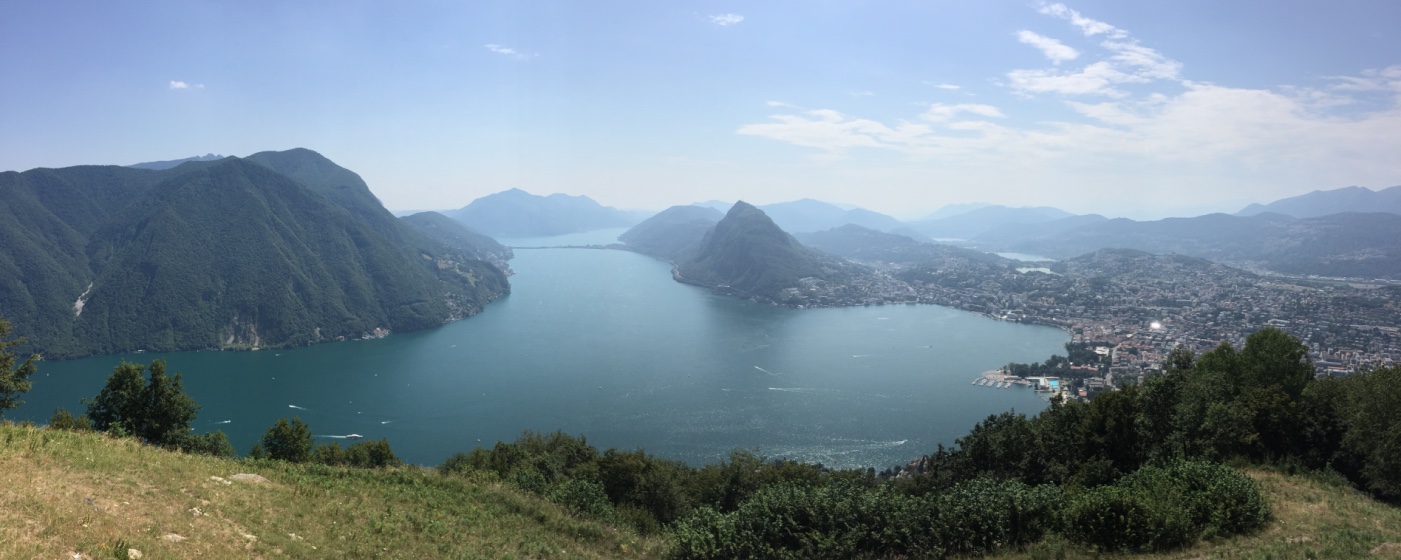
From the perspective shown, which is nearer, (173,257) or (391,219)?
(173,257)

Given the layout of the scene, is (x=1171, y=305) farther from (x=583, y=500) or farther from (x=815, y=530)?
(x=583, y=500)

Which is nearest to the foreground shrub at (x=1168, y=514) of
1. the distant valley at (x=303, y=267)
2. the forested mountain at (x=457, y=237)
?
the distant valley at (x=303, y=267)

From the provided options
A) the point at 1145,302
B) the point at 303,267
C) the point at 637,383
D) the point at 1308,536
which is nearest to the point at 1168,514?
the point at 1308,536

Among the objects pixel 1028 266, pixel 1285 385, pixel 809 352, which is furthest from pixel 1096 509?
pixel 1028 266

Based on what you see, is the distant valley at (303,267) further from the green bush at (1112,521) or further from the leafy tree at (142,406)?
the green bush at (1112,521)

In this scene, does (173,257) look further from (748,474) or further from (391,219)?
(748,474)

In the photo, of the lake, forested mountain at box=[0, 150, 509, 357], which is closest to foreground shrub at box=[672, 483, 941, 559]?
the lake
